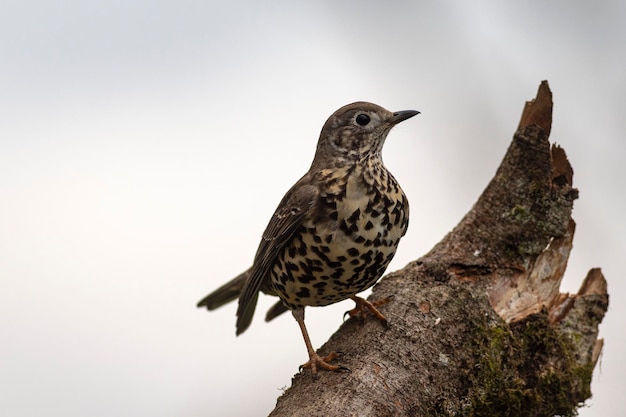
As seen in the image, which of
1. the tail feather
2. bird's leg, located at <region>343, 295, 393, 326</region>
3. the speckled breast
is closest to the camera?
the speckled breast

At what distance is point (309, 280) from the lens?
4.69 meters

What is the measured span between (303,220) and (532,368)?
1.80 meters

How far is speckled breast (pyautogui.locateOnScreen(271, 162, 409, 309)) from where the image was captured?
4.52 meters

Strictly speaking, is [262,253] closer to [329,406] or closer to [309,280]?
Answer: [309,280]

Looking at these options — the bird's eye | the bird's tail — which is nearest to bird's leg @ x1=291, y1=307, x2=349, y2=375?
the bird's tail

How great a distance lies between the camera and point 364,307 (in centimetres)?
494

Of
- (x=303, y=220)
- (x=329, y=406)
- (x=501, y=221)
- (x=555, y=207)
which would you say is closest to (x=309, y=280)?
(x=303, y=220)

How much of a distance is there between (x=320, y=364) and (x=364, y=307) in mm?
672

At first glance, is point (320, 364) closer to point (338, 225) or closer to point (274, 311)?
point (338, 225)

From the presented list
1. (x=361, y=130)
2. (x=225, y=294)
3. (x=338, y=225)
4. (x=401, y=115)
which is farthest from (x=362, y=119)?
(x=225, y=294)

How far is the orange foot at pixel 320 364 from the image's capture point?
14.2ft

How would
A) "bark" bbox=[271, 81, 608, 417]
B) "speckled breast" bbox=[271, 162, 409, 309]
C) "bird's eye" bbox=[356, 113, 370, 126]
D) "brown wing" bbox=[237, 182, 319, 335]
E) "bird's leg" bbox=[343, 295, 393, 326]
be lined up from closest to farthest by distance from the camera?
"bark" bbox=[271, 81, 608, 417] < "speckled breast" bbox=[271, 162, 409, 309] < "brown wing" bbox=[237, 182, 319, 335] < "bird's leg" bbox=[343, 295, 393, 326] < "bird's eye" bbox=[356, 113, 370, 126]

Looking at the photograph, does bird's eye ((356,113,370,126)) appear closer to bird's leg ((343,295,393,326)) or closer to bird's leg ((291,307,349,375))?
bird's leg ((343,295,393,326))

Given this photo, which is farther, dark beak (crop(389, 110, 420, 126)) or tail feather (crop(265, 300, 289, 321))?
tail feather (crop(265, 300, 289, 321))
